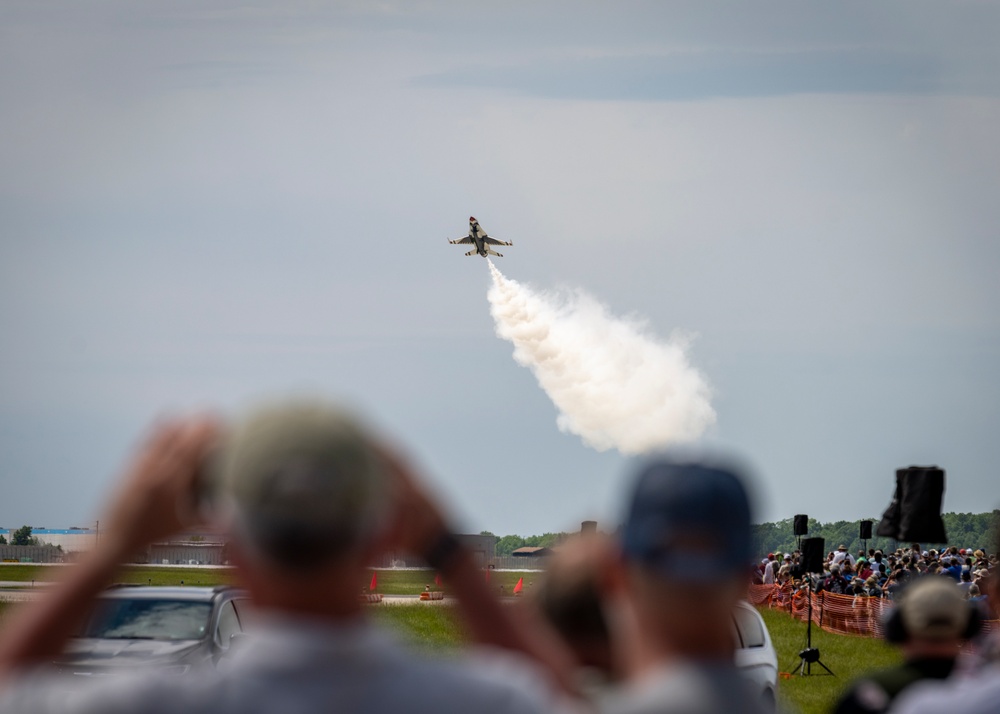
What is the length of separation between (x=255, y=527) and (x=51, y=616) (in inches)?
22.8

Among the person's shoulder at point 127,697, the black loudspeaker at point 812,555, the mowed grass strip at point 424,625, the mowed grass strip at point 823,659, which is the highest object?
the black loudspeaker at point 812,555

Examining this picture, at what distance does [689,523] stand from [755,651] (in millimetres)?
12503

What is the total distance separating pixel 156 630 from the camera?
588 inches

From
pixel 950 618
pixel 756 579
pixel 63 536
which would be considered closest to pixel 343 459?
pixel 950 618

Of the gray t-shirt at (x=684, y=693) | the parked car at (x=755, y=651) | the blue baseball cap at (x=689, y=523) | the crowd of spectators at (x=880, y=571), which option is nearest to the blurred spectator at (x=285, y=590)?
the gray t-shirt at (x=684, y=693)

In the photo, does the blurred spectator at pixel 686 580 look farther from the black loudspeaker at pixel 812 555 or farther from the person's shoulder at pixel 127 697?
the black loudspeaker at pixel 812 555

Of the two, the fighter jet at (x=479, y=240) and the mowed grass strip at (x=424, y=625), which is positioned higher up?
the fighter jet at (x=479, y=240)

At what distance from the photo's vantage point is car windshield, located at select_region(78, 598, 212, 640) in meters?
14.8

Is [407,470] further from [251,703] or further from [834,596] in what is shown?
[834,596]

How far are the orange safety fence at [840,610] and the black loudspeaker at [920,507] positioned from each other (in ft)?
49.9

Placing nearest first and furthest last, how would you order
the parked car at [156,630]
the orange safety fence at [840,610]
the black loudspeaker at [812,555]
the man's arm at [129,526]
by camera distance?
the man's arm at [129,526] → the parked car at [156,630] → the black loudspeaker at [812,555] → the orange safety fence at [840,610]

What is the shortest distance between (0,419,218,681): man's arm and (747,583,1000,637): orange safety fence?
1003 inches

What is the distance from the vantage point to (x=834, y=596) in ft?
115

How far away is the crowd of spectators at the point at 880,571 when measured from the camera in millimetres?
27766
